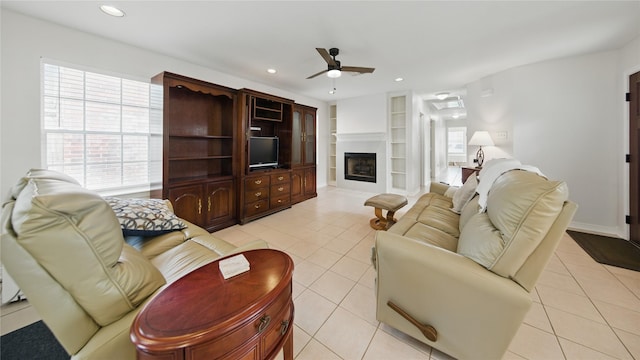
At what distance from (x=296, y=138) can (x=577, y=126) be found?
4451 millimetres

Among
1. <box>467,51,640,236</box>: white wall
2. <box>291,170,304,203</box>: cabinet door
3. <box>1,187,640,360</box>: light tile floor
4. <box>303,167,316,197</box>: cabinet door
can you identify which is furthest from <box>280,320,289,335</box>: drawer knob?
<box>467,51,640,236</box>: white wall

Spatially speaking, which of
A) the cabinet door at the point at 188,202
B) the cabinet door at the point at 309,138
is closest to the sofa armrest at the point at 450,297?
the cabinet door at the point at 188,202

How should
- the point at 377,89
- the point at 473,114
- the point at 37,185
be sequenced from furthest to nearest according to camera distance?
the point at 377,89
the point at 473,114
the point at 37,185

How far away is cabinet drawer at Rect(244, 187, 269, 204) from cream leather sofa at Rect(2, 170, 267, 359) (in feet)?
8.79

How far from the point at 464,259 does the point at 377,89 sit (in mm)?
4720

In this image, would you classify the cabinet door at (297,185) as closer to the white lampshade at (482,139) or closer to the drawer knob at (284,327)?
the white lampshade at (482,139)

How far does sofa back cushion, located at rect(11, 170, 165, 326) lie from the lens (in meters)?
0.70

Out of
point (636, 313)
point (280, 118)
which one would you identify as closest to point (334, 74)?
point (280, 118)

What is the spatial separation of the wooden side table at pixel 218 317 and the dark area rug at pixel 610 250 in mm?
3482

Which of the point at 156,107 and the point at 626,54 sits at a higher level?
the point at 626,54

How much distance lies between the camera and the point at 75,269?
76 cm

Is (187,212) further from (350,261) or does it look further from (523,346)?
(523,346)

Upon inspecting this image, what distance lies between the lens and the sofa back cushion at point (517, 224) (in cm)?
103

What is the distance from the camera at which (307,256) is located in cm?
252
